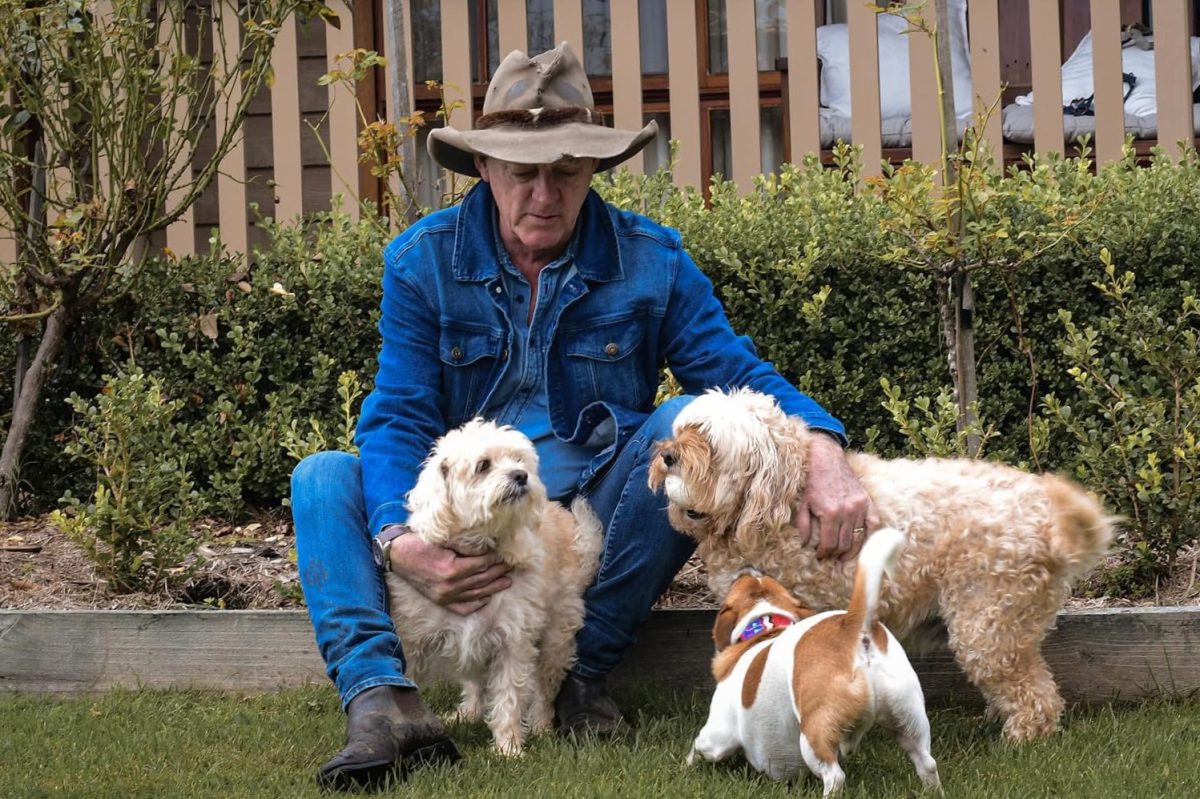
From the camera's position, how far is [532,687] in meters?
3.80

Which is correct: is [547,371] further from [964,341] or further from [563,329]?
[964,341]

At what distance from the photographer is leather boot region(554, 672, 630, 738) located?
389cm

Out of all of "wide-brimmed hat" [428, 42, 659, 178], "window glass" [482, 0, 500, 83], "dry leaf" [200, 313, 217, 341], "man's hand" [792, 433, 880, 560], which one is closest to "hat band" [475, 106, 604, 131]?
"wide-brimmed hat" [428, 42, 659, 178]

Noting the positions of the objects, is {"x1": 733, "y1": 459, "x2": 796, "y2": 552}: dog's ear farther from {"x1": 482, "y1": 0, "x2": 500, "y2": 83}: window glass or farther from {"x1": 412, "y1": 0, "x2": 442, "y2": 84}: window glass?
{"x1": 412, "y1": 0, "x2": 442, "y2": 84}: window glass

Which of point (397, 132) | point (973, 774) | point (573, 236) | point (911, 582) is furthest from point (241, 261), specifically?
point (973, 774)

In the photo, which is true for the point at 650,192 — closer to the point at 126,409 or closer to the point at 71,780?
the point at 126,409

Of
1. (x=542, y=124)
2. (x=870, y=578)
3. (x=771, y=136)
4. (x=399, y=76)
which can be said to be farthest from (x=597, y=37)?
(x=870, y=578)

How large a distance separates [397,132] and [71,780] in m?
2.88

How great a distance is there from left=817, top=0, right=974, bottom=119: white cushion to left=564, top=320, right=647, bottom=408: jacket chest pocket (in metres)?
4.49

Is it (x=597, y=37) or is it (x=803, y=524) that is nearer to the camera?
(x=803, y=524)

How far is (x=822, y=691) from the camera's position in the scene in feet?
9.91

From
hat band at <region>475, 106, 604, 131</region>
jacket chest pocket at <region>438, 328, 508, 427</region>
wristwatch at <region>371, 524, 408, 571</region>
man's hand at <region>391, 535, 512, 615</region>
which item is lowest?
man's hand at <region>391, 535, 512, 615</region>

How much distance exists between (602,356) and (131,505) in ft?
5.99

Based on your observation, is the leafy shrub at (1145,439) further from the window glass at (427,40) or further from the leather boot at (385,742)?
the window glass at (427,40)
